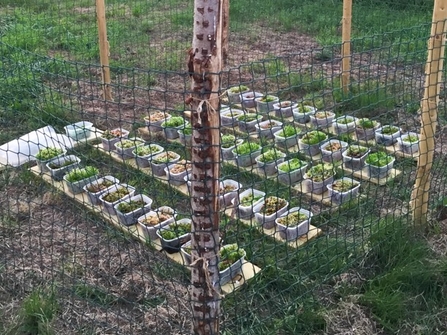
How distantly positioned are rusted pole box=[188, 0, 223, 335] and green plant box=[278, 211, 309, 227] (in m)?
1.17

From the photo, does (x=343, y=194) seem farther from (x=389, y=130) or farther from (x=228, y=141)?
(x=389, y=130)

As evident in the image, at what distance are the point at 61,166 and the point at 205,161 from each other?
2545mm

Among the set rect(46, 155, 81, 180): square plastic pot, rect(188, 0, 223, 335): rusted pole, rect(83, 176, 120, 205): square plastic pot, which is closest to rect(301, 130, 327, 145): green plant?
rect(83, 176, 120, 205): square plastic pot

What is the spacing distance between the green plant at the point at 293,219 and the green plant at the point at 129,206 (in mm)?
945

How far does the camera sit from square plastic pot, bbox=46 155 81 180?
14.8ft

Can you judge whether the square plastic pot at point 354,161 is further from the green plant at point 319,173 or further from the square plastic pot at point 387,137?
the square plastic pot at point 387,137

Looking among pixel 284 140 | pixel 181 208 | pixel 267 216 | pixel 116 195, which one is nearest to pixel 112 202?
pixel 116 195

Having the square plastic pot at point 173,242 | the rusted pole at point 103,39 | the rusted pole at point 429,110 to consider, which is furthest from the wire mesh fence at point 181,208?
the rusted pole at point 103,39

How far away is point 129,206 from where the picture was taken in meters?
3.96

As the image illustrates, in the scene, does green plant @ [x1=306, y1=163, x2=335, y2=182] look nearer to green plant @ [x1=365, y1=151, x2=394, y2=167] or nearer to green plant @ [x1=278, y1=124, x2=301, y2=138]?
green plant @ [x1=365, y1=151, x2=394, y2=167]

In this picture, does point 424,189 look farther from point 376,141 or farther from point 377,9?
point 377,9

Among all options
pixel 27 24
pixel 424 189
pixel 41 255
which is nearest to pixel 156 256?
pixel 41 255

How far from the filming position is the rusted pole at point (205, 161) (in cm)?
215

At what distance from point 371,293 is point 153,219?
1.42 meters
